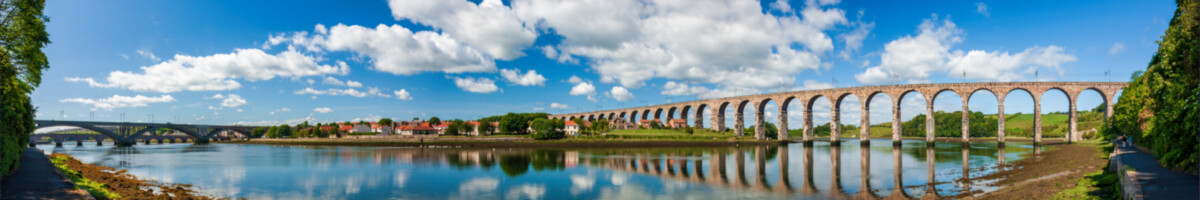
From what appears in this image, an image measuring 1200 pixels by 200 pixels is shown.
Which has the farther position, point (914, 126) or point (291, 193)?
point (914, 126)

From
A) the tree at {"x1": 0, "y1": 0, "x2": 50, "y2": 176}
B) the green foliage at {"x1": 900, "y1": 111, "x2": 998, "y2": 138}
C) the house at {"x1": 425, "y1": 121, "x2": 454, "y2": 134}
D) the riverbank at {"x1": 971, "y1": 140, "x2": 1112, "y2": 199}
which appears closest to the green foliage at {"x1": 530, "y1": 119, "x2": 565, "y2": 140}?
the house at {"x1": 425, "y1": 121, "x2": 454, "y2": 134}

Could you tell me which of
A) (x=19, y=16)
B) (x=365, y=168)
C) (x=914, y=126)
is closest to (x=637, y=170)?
(x=365, y=168)

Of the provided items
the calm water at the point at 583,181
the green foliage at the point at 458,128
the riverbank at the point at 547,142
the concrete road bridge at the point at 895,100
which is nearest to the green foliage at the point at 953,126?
the concrete road bridge at the point at 895,100

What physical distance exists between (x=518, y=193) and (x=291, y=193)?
1036 cm

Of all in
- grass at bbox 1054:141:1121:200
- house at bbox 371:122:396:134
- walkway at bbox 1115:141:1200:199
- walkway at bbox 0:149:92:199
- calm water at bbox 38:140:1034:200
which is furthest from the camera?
house at bbox 371:122:396:134

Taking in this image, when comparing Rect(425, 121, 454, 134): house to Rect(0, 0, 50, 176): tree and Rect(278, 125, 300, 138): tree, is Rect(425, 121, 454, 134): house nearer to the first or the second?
Rect(278, 125, 300, 138): tree

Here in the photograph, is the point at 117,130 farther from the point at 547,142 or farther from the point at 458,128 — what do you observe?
the point at 547,142

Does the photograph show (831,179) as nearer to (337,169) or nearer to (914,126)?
(337,169)

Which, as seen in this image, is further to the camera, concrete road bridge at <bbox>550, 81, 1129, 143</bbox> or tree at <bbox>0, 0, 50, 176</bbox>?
concrete road bridge at <bbox>550, 81, 1129, 143</bbox>

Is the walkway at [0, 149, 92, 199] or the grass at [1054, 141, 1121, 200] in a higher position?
Result: the walkway at [0, 149, 92, 199]

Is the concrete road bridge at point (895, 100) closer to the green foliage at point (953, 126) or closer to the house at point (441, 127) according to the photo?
the green foliage at point (953, 126)

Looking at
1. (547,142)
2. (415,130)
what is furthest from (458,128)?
(547,142)

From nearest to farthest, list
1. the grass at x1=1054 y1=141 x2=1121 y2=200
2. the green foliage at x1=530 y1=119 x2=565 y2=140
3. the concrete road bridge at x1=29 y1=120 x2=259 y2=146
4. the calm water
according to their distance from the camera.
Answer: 1. the grass at x1=1054 y1=141 x2=1121 y2=200
2. the calm water
3. the green foliage at x1=530 y1=119 x2=565 y2=140
4. the concrete road bridge at x1=29 y1=120 x2=259 y2=146

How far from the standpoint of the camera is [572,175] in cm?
3200
